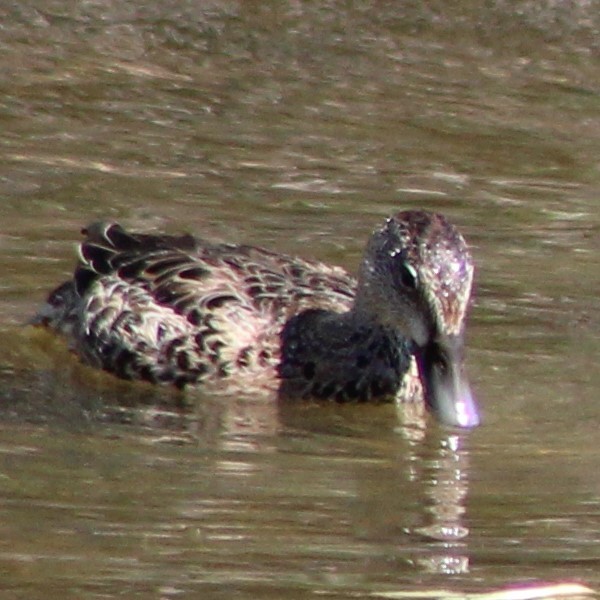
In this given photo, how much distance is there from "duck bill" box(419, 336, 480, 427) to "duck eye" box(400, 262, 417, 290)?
0.41 meters

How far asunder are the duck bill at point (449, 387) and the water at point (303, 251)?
10 cm

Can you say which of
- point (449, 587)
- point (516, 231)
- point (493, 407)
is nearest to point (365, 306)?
point (493, 407)

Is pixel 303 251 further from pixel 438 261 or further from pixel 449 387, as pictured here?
pixel 449 387

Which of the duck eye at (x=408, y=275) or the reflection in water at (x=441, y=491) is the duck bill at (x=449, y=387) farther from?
the duck eye at (x=408, y=275)

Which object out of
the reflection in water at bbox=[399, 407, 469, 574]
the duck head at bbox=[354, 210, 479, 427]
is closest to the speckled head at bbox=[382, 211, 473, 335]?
the duck head at bbox=[354, 210, 479, 427]

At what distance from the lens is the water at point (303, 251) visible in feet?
19.7

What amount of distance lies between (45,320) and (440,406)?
1.93 meters

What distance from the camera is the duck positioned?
8219 millimetres

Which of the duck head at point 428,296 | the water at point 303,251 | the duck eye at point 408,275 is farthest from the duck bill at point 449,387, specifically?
the duck eye at point 408,275


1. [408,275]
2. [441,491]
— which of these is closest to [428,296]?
[408,275]

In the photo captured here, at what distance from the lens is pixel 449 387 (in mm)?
7676

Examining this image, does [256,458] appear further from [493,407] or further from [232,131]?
[232,131]

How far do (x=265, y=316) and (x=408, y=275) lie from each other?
62 centimetres

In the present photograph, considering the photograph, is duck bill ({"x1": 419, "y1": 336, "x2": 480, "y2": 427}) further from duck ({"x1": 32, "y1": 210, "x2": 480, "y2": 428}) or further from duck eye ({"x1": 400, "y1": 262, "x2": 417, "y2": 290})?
duck eye ({"x1": 400, "y1": 262, "x2": 417, "y2": 290})
